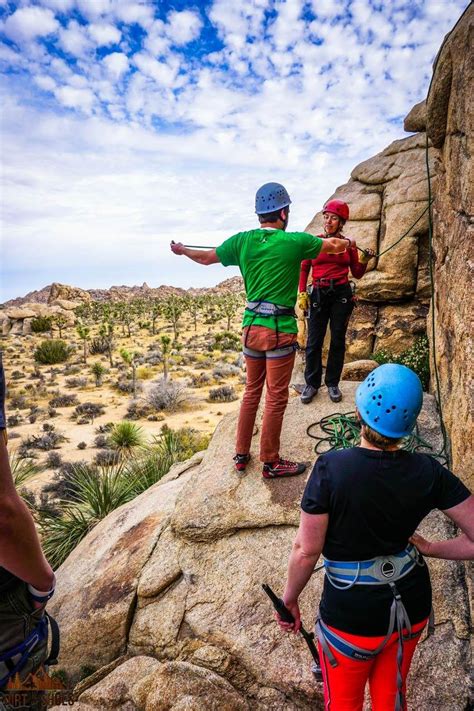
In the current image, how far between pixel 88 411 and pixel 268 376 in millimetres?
14673

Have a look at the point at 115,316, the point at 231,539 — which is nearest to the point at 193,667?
the point at 231,539

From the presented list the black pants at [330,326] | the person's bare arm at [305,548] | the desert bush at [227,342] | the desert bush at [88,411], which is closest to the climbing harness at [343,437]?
the black pants at [330,326]

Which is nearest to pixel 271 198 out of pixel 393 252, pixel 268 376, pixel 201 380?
pixel 268 376

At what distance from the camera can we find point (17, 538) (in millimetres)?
1712

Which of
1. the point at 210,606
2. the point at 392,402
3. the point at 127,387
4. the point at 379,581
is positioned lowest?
the point at 127,387

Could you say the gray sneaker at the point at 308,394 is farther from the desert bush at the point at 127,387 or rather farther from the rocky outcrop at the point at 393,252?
the desert bush at the point at 127,387

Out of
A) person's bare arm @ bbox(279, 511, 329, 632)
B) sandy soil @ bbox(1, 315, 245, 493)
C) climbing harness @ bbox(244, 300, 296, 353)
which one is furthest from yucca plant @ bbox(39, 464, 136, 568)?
person's bare arm @ bbox(279, 511, 329, 632)

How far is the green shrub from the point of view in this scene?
7.50 metres

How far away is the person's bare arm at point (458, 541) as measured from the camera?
6.32 ft

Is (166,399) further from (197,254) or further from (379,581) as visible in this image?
(379,581)

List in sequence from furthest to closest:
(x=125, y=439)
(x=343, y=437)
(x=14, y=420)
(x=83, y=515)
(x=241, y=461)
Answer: (x=14, y=420)
(x=125, y=439)
(x=83, y=515)
(x=343, y=437)
(x=241, y=461)

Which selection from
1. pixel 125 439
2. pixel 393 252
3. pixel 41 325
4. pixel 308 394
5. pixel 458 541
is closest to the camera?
pixel 458 541

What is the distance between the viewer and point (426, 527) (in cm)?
353

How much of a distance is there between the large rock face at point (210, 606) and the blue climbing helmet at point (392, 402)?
2.00 metres
